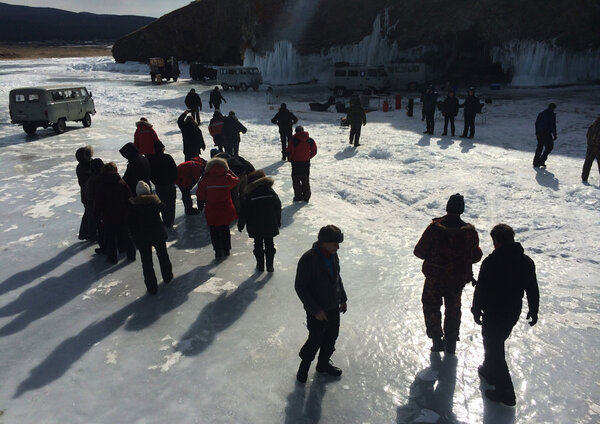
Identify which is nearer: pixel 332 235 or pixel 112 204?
pixel 332 235

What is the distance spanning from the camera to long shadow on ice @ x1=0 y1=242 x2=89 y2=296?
19.5 ft

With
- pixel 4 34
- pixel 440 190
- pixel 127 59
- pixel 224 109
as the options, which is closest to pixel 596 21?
pixel 224 109

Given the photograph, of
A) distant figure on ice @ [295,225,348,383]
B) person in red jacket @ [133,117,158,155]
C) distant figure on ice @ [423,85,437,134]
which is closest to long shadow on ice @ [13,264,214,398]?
distant figure on ice @ [295,225,348,383]

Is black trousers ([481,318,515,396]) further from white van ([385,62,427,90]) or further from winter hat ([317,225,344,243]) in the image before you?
white van ([385,62,427,90])

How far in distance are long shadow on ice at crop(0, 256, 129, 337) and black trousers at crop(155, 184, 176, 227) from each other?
144 cm

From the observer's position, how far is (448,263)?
4105 mm

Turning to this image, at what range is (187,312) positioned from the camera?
5277 mm

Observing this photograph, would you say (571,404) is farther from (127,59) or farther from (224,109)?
(127,59)

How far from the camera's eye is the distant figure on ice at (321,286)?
3.61m

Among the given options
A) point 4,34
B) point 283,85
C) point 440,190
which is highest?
point 4,34

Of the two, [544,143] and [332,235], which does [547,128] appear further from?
[332,235]

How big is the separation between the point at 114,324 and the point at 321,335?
103 inches

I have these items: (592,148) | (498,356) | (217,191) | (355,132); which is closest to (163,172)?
(217,191)

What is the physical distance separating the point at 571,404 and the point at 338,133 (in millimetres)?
13533
